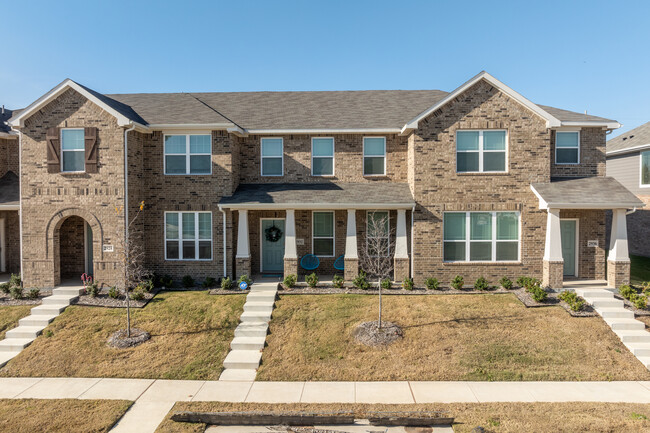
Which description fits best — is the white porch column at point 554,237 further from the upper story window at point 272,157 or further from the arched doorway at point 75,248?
the arched doorway at point 75,248

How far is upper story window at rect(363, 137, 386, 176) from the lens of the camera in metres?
16.8

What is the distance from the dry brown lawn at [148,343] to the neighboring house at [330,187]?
7.37ft

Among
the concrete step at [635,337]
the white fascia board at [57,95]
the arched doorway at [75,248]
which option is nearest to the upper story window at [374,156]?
the white fascia board at [57,95]

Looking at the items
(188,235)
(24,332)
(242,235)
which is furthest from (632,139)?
(24,332)

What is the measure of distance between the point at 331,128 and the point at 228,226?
5679 millimetres

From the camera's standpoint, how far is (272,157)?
55.9ft

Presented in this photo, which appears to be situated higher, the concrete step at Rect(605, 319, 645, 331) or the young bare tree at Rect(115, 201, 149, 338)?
the young bare tree at Rect(115, 201, 149, 338)

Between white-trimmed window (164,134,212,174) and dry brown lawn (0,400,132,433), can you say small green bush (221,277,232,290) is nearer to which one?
white-trimmed window (164,134,212,174)

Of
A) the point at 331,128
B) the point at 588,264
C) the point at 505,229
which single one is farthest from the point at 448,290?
the point at 331,128

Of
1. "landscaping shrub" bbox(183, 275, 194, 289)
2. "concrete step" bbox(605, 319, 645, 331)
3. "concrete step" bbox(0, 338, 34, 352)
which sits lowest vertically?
"concrete step" bbox(0, 338, 34, 352)

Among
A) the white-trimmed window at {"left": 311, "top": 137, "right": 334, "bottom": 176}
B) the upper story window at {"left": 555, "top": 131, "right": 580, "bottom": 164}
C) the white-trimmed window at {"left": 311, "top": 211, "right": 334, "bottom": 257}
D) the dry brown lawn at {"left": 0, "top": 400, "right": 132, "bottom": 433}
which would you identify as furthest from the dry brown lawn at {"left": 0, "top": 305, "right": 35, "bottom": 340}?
the upper story window at {"left": 555, "top": 131, "right": 580, "bottom": 164}

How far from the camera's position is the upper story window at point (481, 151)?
589 inches

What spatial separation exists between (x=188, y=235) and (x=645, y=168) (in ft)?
74.2

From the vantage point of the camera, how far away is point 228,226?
619 inches
